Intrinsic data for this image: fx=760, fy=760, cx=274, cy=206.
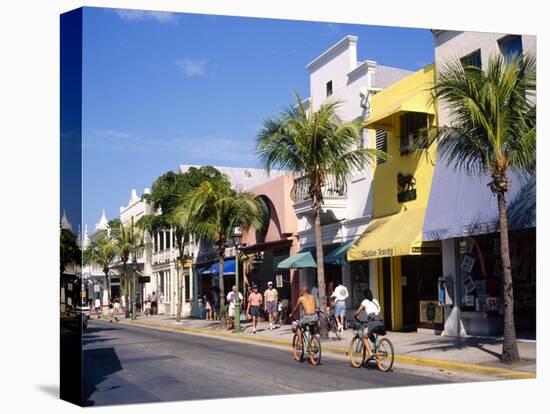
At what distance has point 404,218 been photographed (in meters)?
18.3

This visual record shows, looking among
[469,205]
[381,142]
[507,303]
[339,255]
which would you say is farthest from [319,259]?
[507,303]

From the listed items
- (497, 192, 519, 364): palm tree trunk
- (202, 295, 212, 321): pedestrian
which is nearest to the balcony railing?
(202, 295, 212, 321): pedestrian

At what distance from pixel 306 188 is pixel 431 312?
21.1ft

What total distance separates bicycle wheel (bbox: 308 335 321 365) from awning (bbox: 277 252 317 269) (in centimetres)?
482

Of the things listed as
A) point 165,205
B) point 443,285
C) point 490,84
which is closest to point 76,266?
point 490,84

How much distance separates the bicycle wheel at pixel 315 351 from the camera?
51.4 feet

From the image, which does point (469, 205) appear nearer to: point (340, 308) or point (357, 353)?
point (357, 353)

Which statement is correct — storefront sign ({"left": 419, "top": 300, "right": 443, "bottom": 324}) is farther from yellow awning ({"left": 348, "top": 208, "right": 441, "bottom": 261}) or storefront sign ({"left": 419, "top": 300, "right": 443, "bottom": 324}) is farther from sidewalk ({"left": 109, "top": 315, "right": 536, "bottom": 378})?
yellow awning ({"left": 348, "top": 208, "right": 441, "bottom": 261})

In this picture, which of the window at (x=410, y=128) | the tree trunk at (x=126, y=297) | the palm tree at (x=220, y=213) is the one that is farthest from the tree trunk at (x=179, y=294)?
the window at (x=410, y=128)

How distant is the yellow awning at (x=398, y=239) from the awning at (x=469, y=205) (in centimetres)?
29

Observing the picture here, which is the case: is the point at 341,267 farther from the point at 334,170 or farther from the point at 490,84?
the point at 490,84

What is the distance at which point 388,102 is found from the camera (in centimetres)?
1981

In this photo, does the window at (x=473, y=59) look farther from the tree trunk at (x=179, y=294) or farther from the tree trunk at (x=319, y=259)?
the tree trunk at (x=179, y=294)

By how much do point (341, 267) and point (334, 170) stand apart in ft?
9.10
